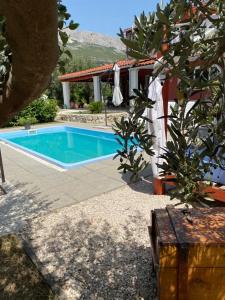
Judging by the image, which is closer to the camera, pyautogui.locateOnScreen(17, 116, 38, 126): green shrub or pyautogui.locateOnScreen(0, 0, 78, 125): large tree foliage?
pyautogui.locateOnScreen(0, 0, 78, 125): large tree foliage

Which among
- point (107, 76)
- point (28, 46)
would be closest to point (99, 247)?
point (28, 46)

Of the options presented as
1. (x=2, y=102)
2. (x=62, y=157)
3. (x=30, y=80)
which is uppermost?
(x=30, y=80)

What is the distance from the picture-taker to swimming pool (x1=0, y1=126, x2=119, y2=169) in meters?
12.8

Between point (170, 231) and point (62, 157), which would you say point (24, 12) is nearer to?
point (170, 231)

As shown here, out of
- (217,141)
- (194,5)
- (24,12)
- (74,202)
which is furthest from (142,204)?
(24,12)

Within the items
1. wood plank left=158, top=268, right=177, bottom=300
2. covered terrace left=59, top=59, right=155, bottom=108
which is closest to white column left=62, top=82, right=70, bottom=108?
covered terrace left=59, top=59, right=155, bottom=108

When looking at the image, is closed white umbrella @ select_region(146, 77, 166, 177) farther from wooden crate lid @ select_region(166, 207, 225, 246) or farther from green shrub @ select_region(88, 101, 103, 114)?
green shrub @ select_region(88, 101, 103, 114)

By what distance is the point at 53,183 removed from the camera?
7.08m

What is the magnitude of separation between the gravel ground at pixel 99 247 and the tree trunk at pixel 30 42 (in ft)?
9.18

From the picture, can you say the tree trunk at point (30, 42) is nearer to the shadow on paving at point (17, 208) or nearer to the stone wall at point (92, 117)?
the shadow on paving at point (17, 208)

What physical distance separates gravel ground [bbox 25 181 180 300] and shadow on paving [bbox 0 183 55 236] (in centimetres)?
28

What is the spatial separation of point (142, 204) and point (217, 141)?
169 inches

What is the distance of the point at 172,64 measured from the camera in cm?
117

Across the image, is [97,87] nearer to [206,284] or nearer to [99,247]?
[99,247]
